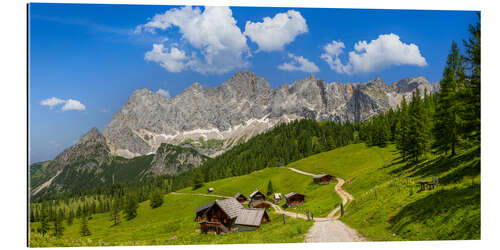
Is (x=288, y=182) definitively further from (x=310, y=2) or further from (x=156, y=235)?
(x=310, y=2)

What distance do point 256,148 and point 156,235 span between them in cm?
13017

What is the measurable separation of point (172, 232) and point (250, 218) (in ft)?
75.4

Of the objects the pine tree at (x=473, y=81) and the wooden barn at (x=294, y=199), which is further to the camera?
the wooden barn at (x=294, y=199)

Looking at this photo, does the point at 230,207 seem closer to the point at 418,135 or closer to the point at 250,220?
the point at 250,220

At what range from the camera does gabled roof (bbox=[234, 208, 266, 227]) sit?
122 feet

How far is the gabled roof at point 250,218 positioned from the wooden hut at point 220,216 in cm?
105

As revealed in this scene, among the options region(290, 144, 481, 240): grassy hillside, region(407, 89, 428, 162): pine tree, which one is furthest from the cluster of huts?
region(407, 89, 428, 162): pine tree

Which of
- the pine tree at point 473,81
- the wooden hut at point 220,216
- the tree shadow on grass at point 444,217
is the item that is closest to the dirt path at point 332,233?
the tree shadow on grass at point 444,217

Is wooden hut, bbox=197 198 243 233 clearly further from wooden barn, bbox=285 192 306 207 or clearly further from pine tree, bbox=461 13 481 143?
pine tree, bbox=461 13 481 143

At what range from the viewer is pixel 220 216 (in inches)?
1619

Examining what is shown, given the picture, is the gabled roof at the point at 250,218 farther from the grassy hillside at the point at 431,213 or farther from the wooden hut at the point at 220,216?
the grassy hillside at the point at 431,213

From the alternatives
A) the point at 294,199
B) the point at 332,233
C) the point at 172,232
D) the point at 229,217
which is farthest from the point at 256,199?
the point at 332,233

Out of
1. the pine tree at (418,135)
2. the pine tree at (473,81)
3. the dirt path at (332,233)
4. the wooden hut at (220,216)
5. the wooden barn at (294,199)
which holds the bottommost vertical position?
the wooden barn at (294,199)

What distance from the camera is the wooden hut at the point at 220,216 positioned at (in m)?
39.5
